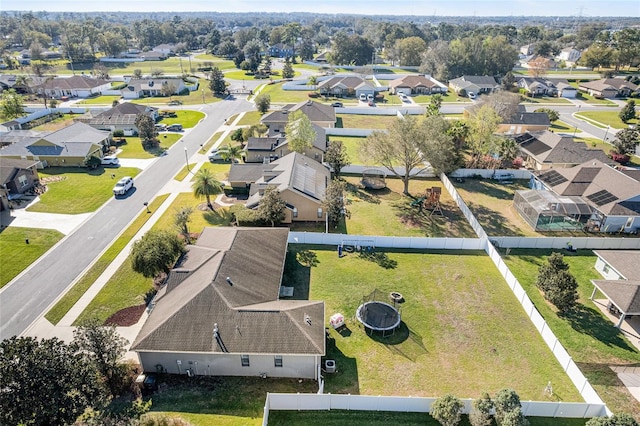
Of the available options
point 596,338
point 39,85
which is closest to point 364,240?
point 596,338

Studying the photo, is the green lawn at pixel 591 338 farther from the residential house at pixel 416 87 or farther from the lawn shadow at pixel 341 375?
the residential house at pixel 416 87

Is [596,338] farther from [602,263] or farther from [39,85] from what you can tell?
[39,85]

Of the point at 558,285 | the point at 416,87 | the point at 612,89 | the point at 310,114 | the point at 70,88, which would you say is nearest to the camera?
the point at 558,285

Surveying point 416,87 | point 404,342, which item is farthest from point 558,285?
point 416,87

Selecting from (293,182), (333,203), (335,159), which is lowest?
(333,203)

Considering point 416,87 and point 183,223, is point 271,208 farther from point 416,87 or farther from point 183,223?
point 416,87
